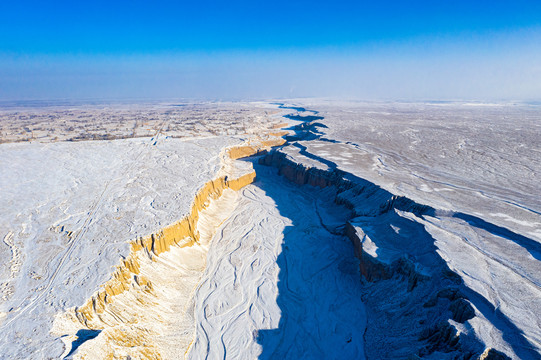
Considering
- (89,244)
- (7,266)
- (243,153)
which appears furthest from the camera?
(243,153)

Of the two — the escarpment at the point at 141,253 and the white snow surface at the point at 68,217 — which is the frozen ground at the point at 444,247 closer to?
the escarpment at the point at 141,253

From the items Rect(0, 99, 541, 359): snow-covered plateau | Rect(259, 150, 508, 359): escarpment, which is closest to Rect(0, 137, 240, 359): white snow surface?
Rect(0, 99, 541, 359): snow-covered plateau

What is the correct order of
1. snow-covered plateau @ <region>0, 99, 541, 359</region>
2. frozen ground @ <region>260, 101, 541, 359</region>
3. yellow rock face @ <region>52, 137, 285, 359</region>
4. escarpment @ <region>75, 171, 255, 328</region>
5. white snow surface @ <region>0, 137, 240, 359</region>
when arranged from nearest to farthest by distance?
1. frozen ground @ <region>260, 101, 541, 359</region>
2. yellow rock face @ <region>52, 137, 285, 359</region>
3. snow-covered plateau @ <region>0, 99, 541, 359</region>
4. white snow surface @ <region>0, 137, 240, 359</region>
5. escarpment @ <region>75, 171, 255, 328</region>

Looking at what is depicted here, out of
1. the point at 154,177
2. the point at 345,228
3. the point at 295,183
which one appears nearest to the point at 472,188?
the point at 345,228

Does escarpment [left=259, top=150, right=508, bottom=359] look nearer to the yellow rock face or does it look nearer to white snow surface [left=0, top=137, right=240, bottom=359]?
the yellow rock face

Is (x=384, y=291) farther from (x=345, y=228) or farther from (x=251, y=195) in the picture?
(x=251, y=195)

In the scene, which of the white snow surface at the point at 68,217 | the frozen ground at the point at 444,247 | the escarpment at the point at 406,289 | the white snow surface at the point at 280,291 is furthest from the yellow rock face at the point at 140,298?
the frozen ground at the point at 444,247

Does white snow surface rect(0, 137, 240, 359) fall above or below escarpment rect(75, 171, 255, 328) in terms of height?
above
